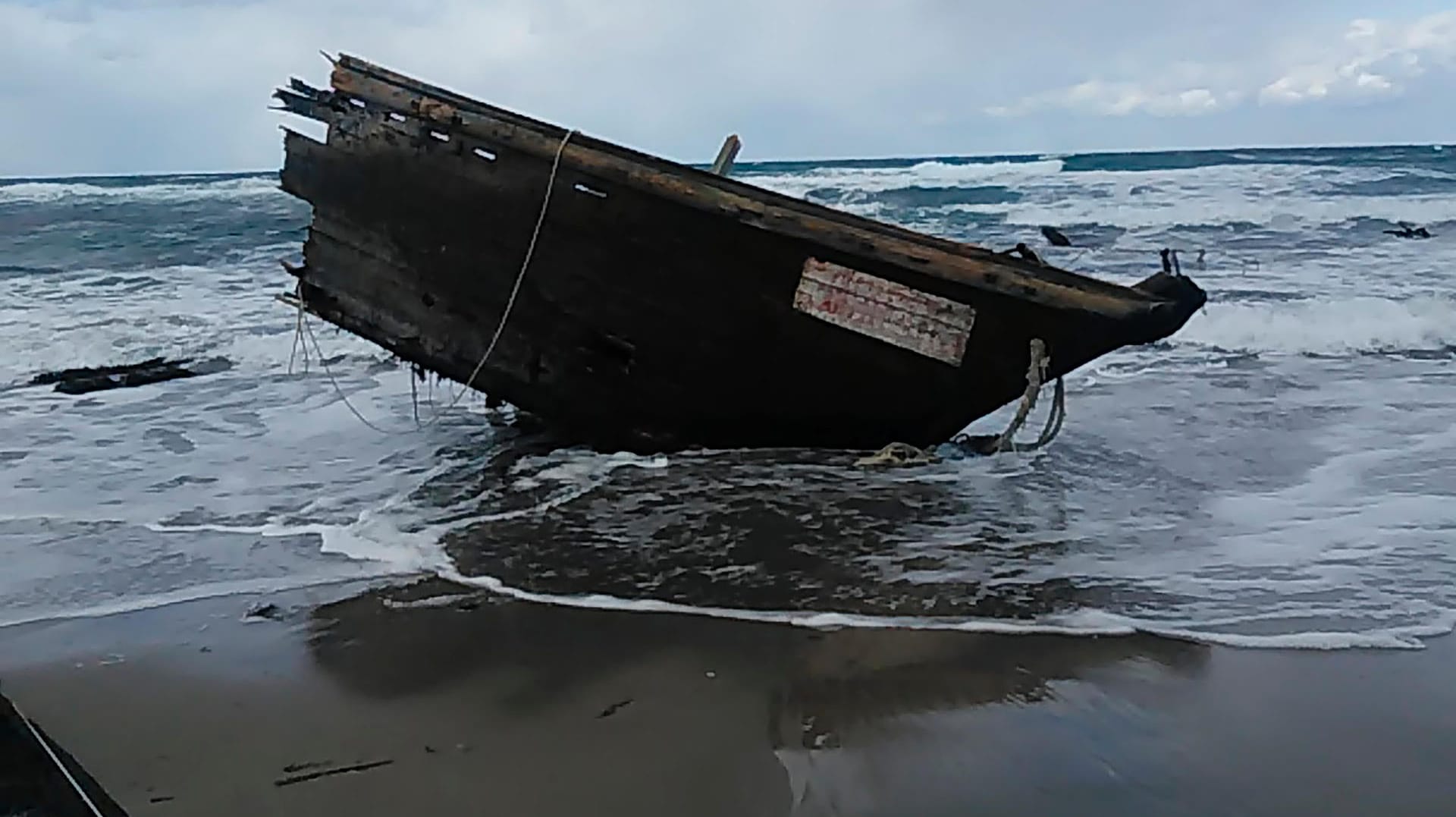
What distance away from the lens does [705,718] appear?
3625mm

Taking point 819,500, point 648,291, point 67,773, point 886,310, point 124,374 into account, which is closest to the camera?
point 67,773

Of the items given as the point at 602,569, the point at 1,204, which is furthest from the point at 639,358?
the point at 1,204

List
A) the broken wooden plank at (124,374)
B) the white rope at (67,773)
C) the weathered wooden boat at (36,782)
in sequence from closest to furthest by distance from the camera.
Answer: the weathered wooden boat at (36,782) < the white rope at (67,773) < the broken wooden plank at (124,374)

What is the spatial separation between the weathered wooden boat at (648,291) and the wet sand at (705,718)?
1.93 meters

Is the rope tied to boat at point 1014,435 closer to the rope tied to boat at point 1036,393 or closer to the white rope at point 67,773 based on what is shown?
the rope tied to boat at point 1036,393

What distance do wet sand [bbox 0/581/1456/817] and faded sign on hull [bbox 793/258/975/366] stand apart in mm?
1899

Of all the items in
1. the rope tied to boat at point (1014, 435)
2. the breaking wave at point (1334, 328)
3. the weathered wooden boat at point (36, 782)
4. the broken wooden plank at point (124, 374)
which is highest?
the breaking wave at point (1334, 328)

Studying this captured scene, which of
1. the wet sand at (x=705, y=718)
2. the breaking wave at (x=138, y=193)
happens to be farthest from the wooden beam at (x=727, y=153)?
the breaking wave at (x=138, y=193)

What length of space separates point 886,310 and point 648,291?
1218 mm

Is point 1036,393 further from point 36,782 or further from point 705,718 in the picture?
point 36,782

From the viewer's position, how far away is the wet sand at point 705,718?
3111 mm

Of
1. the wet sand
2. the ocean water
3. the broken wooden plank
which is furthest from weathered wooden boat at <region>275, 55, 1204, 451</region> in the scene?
the broken wooden plank

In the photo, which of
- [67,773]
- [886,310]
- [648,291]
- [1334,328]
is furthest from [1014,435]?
[1334,328]

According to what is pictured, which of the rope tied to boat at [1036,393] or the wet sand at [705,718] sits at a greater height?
the rope tied to boat at [1036,393]
